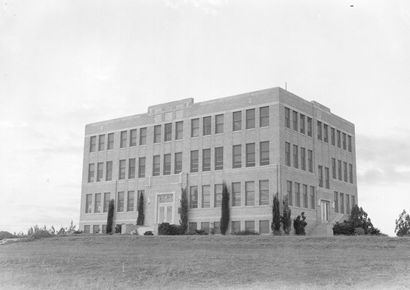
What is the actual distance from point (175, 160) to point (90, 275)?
96.2 feet

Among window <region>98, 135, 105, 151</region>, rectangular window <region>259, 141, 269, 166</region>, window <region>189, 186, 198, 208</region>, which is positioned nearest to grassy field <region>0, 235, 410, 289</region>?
rectangular window <region>259, 141, 269, 166</region>

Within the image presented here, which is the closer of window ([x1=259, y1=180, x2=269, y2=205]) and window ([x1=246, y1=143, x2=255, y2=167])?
window ([x1=259, y1=180, x2=269, y2=205])

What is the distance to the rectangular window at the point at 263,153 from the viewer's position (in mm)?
47844

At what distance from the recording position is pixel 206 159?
51750 millimetres

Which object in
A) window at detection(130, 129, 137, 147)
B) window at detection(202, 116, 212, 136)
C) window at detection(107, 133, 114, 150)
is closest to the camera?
window at detection(202, 116, 212, 136)

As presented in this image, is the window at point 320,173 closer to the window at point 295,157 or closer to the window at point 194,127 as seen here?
the window at point 295,157

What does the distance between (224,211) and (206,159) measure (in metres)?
5.51

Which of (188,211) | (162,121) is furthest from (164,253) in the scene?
(162,121)

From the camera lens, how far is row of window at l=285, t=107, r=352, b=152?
49406 mm

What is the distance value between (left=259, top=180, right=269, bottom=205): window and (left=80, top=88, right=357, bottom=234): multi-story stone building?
0.27 feet

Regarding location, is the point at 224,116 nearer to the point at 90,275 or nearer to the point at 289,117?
the point at 289,117

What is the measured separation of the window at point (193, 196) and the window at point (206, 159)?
1.99 metres

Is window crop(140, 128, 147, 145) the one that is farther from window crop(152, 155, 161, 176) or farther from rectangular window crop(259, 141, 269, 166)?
rectangular window crop(259, 141, 269, 166)

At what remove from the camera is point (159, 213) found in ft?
177
